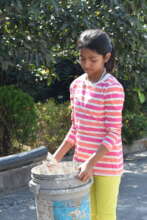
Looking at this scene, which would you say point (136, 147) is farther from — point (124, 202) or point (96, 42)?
point (96, 42)

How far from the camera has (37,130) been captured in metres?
7.02

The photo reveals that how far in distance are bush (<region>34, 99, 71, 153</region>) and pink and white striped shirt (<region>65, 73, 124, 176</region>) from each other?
4.52 meters

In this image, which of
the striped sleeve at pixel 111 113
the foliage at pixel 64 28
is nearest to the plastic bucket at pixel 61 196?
the striped sleeve at pixel 111 113

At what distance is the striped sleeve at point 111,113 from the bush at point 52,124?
15.4 feet

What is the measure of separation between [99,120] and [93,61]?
1.23 feet

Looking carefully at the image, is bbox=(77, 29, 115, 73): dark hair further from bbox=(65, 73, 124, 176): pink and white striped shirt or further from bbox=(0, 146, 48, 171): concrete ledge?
bbox=(0, 146, 48, 171): concrete ledge

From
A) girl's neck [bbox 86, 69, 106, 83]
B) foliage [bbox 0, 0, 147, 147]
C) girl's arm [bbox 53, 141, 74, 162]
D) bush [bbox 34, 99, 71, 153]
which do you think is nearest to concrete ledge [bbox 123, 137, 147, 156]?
bush [bbox 34, 99, 71, 153]

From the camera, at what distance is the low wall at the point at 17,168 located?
5449 mm

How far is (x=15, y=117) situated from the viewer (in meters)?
6.47

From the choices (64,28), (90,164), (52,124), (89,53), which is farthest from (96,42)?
(52,124)

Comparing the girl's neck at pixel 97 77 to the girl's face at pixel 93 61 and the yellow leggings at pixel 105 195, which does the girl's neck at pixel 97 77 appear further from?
the yellow leggings at pixel 105 195

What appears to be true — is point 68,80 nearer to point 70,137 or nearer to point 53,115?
point 53,115

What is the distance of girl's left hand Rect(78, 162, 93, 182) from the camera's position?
2.38 meters

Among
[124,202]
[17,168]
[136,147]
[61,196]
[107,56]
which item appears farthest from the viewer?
[136,147]
